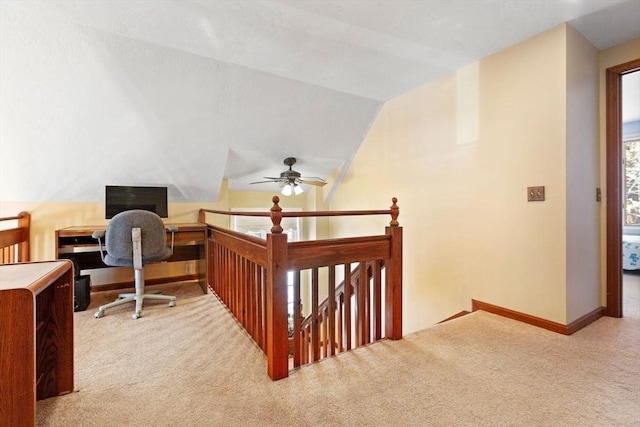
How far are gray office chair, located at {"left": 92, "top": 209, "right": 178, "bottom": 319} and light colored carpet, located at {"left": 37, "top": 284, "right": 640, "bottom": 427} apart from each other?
49 centimetres

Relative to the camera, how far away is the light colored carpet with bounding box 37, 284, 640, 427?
1.33m

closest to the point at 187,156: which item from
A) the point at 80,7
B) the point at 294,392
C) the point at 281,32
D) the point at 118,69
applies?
the point at 118,69

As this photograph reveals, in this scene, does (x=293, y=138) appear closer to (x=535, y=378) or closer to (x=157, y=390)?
(x=157, y=390)

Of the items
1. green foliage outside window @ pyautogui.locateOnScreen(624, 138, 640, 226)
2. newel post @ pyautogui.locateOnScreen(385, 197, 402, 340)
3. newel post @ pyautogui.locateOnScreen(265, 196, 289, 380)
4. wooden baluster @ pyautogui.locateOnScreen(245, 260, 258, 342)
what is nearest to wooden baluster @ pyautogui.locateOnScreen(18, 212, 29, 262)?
wooden baluster @ pyautogui.locateOnScreen(245, 260, 258, 342)

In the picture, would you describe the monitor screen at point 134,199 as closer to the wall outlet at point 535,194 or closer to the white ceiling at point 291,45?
the white ceiling at point 291,45

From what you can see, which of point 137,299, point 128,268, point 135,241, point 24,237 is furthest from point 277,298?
point 24,237

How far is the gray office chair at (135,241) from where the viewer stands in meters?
2.49

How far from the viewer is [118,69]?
7.85 feet

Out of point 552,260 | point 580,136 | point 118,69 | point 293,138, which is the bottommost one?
point 552,260

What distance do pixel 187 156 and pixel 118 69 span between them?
3.46 feet

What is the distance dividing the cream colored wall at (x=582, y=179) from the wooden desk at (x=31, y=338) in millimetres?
2959

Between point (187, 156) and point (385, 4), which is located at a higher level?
point (385, 4)

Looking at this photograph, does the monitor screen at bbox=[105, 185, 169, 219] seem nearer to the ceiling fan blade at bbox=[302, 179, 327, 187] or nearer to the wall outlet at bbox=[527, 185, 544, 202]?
the ceiling fan blade at bbox=[302, 179, 327, 187]

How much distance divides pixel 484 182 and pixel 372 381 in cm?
187
